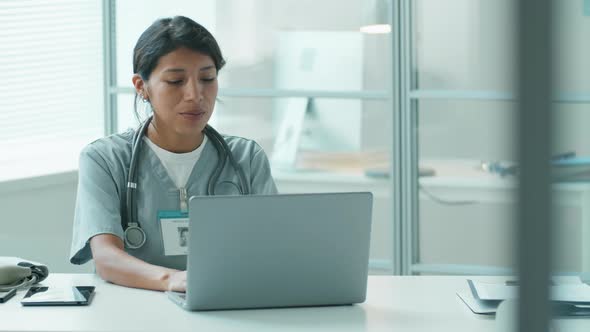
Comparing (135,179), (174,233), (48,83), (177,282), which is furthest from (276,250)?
(48,83)

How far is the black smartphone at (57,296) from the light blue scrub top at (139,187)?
224mm

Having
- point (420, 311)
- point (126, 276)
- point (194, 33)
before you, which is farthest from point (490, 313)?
point (194, 33)

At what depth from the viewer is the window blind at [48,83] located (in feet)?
12.0

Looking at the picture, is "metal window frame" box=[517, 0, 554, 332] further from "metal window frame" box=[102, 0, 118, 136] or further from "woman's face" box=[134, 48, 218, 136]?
"metal window frame" box=[102, 0, 118, 136]

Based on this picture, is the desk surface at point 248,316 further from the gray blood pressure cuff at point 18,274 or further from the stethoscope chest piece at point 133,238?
the stethoscope chest piece at point 133,238

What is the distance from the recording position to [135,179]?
7.18ft

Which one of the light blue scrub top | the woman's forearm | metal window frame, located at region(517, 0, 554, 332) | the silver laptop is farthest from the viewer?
the light blue scrub top

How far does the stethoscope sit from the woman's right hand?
0.31m

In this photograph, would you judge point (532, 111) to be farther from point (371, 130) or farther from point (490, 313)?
point (371, 130)

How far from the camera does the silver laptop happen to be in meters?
1.60

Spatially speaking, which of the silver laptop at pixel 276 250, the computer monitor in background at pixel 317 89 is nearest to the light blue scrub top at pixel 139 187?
the silver laptop at pixel 276 250

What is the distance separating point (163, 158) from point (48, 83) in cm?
173

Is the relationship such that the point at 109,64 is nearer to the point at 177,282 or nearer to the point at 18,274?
the point at 18,274

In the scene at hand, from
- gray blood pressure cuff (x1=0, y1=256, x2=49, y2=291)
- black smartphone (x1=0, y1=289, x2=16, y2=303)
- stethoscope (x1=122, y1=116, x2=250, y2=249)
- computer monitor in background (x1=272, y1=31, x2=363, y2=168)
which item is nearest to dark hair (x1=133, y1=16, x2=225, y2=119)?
stethoscope (x1=122, y1=116, x2=250, y2=249)
